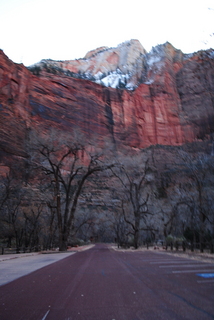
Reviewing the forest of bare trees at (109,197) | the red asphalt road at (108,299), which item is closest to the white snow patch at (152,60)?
the forest of bare trees at (109,197)

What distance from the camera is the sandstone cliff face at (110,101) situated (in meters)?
58.4

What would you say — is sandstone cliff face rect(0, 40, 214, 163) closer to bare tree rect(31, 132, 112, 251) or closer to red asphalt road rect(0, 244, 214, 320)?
bare tree rect(31, 132, 112, 251)

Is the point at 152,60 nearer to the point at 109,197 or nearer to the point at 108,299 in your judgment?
the point at 109,197

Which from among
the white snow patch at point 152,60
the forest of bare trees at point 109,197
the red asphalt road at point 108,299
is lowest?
the red asphalt road at point 108,299

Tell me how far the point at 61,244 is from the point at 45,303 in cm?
1653

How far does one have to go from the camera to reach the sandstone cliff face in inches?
2298

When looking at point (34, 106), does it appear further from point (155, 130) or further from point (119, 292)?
point (119, 292)

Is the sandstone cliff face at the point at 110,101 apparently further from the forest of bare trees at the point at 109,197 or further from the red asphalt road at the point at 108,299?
the red asphalt road at the point at 108,299

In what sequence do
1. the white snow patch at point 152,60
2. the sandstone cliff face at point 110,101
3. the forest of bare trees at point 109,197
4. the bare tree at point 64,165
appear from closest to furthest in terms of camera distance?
the bare tree at point 64,165, the forest of bare trees at point 109,197, the sandstone cliff face at point 110,101, the white snow patch at point 152,60

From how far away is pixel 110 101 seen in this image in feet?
279

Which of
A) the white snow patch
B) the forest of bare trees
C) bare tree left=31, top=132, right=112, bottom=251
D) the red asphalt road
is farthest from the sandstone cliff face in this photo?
the red asphalt road

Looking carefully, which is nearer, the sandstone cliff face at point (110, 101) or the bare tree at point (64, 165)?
the bare tree at point (64, 165)

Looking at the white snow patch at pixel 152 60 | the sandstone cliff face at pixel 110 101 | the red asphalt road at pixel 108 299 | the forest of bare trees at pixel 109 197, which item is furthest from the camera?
the white snow patch at pixel 152 60

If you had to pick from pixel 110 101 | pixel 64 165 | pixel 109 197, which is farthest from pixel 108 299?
pixel 110 101
